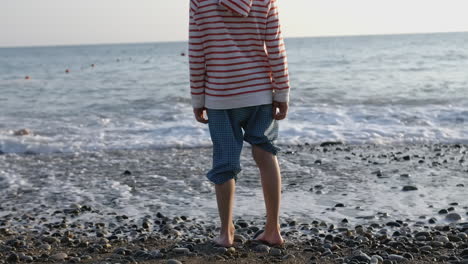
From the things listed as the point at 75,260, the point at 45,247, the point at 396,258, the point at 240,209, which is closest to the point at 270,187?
the point at 396,258

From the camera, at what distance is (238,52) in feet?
11.6

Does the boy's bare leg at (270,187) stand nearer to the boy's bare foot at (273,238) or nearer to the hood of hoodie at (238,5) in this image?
the boy's bare foot at (273,238)

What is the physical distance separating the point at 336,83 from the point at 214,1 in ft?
51.3

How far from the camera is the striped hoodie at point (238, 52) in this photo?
3537 millimetres

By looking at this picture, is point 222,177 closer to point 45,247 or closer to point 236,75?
point 236,75

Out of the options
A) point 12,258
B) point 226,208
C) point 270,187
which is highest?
point 270,187

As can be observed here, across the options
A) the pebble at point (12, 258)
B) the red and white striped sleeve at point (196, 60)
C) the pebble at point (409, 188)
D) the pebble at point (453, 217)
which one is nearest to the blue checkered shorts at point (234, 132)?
the red and white striped sleeve at point (196, 60)

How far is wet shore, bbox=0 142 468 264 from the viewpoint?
3.75 m

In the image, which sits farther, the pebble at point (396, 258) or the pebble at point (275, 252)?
the pebble at point (275, 252)

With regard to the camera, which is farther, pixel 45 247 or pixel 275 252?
pixel 45 247

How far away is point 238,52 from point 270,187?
92cm

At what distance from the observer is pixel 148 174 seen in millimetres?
6652

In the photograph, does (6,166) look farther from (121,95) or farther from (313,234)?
(121,95)

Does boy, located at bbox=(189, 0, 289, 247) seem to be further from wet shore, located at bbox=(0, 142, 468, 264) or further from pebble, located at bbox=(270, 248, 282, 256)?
wet shore, located at bbox=(0, 142, 468, 264)
